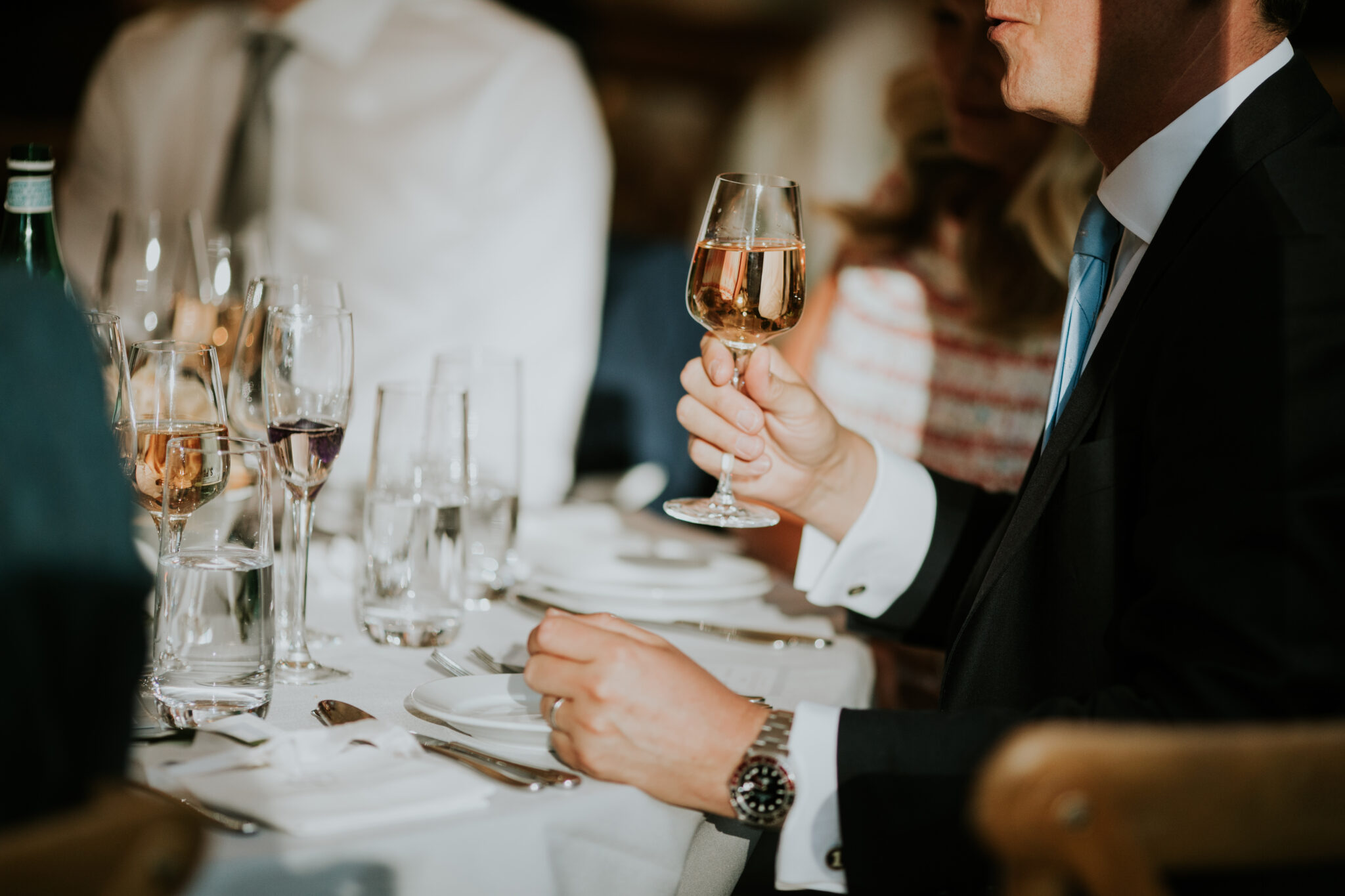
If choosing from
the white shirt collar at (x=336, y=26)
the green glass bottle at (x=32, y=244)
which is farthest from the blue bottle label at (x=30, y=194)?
the white shirt collar at (x=336, y=26)

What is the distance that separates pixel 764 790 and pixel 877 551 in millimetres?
559

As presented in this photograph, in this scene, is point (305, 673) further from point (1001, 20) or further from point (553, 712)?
point (1001, 20)

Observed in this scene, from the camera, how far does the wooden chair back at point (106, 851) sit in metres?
0.57

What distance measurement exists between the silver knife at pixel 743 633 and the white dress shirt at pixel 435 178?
1518 mm

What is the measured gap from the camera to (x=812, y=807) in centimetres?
95

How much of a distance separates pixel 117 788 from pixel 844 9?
647 cm

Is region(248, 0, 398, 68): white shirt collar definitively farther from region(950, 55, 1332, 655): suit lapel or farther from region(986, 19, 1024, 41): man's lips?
region(950, 55, 1332, 655): suit lapel

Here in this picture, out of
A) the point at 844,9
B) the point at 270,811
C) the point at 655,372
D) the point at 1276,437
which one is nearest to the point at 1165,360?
the point at 1276,437

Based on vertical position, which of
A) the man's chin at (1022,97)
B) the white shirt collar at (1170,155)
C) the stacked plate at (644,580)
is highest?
the man's chin at (1022,97)

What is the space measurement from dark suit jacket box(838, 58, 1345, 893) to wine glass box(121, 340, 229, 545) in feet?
2.11

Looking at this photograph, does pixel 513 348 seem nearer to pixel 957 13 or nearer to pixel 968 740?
pixel 957 13

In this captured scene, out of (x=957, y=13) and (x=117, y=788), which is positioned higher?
(x=957, y=13)

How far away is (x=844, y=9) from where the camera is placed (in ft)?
21.2

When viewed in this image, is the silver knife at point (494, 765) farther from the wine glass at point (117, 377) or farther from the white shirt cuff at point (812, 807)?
the wine glass at point (117, 377)
